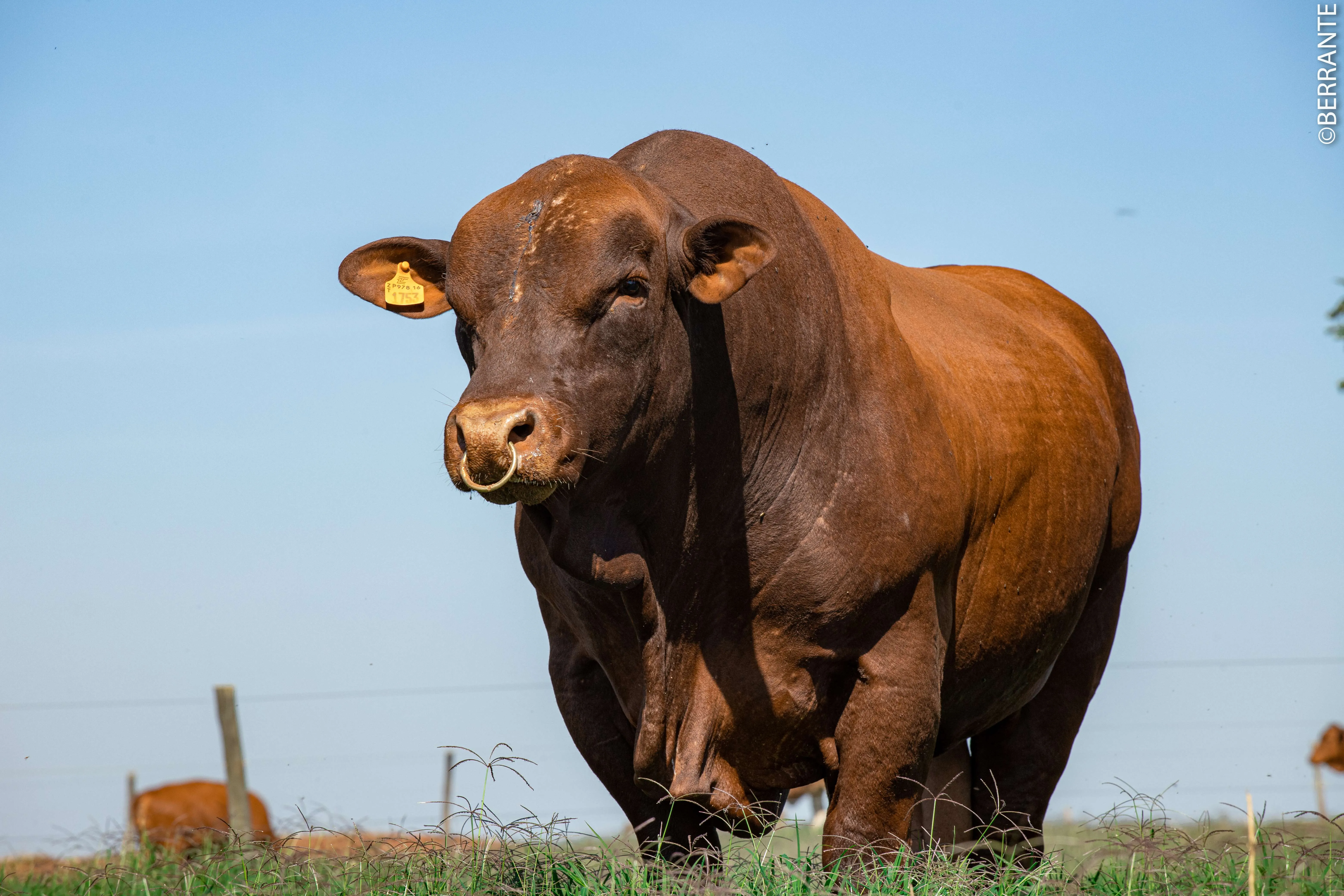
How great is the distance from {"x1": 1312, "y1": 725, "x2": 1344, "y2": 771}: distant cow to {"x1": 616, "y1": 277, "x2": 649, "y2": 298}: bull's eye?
65.3ft

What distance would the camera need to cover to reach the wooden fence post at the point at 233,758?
11.2 m

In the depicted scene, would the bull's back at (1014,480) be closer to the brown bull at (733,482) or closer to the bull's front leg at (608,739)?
the brown bull at (733,482)

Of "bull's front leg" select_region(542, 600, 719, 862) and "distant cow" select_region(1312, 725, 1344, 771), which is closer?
"bull's front leg" select_region(542, 600, 719, 862)

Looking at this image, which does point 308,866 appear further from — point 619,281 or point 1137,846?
point 1137,846

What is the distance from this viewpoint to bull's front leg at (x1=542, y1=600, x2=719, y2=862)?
5.11m

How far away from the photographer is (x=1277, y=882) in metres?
4.44

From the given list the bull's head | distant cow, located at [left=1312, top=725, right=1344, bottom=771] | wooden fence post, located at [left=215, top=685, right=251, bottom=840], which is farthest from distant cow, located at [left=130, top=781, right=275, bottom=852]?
distant cow, located at [left=1312, top=725, right=1344, bottom=771]

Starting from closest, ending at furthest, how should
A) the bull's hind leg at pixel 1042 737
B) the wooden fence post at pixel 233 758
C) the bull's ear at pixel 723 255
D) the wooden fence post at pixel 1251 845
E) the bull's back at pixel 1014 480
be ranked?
1. the wooden fence post at pixel 1251 845
2. the bull's ear at pixel 723 255
3. the bull's back at pixel 1014 480
4. the bull's hind leg at pixel 1042 737
5. the wooden fence post at pixel 233 758

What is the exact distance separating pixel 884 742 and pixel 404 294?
6.94 feet

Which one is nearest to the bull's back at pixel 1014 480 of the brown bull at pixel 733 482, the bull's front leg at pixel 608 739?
the brown bull at pixel 733 482

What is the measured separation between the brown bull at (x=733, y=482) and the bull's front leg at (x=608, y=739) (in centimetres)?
1

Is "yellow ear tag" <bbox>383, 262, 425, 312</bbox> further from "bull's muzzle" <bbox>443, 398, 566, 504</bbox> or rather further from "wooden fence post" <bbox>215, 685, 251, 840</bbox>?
"wooden fence post" <bbox>215, 685, 251, 840</bbox>

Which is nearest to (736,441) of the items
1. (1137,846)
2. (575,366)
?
(575,366)

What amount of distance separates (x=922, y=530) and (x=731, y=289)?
108cm
